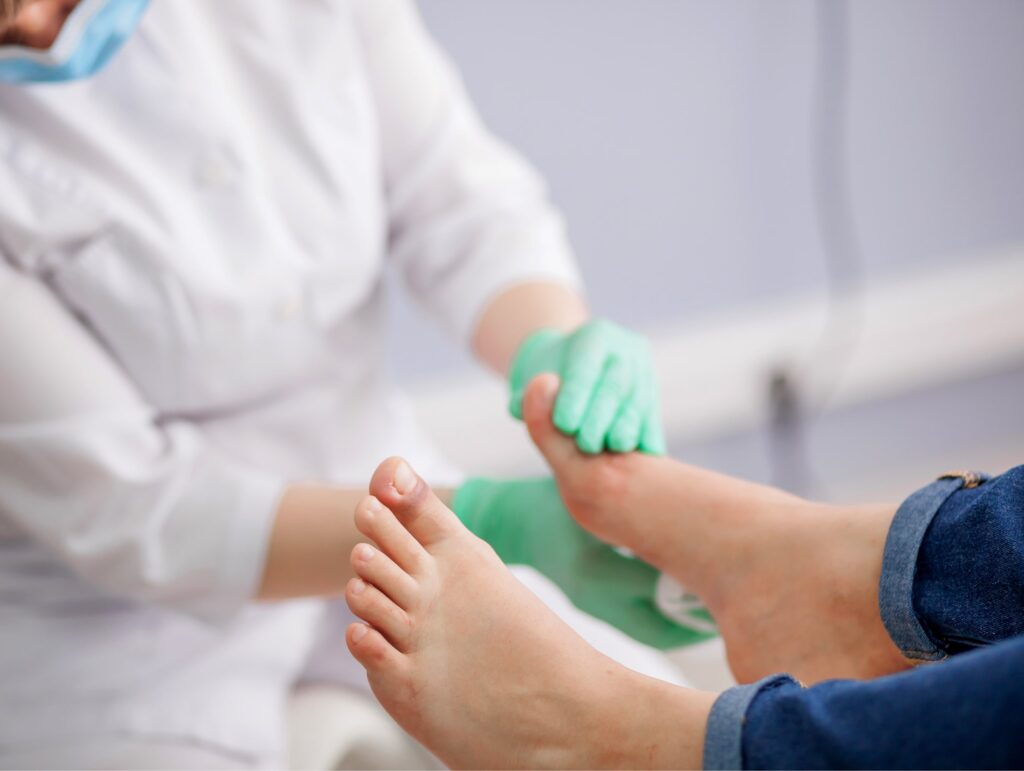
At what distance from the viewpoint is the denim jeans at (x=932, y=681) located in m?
0.42

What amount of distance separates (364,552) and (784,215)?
0.98m

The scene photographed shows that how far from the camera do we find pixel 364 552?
57 cm

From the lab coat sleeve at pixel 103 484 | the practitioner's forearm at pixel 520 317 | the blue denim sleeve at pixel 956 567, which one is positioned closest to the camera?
the blue denim sleeve at pixel 956 567

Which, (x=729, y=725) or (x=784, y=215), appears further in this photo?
(x=784, y=215)

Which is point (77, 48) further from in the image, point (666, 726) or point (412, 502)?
point (666, 726)

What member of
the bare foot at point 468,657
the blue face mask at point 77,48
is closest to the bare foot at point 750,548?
the bare foot at point 468,657

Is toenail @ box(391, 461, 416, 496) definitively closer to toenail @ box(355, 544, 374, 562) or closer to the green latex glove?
toenail @ box(355, 544, 374, 562)

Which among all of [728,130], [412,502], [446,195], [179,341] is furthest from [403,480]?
[728,130]

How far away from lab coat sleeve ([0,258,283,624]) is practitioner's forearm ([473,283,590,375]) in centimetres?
24

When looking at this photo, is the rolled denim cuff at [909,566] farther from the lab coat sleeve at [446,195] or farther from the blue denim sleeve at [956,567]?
the lab coat sleeve at [446,195]

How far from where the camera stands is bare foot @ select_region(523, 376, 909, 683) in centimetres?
62

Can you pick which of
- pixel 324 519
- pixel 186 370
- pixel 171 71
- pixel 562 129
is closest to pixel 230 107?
pixel 171 71

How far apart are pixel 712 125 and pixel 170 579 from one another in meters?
0.91

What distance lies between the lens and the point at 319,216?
0.80 meters
